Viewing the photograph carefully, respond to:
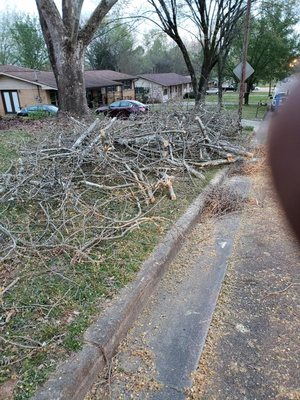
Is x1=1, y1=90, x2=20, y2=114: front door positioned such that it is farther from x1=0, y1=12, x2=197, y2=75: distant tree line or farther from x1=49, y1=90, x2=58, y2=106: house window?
x1=0, y1=12, x2=197, y2=75: distant tree line

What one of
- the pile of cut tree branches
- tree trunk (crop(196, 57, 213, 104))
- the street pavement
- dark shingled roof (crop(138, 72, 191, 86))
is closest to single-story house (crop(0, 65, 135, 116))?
tree trunk (crop(196, 57, 213, 104))

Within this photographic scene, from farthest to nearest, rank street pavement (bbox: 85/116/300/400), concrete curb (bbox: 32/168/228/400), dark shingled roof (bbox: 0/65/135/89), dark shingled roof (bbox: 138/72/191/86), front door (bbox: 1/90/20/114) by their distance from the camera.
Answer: dark shingled roof (bbox: 138/72/191/86) < front door (bbox: 1/90/20/114) < dark shingled roof (bbox: 0/65/135/89) < street pavement (bbox: 85/116/300/400) < concrete curb (bbox: 32/168/228/400)

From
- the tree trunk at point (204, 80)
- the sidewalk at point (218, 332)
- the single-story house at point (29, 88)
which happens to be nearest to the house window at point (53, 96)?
the single-story house at point (29, 88)

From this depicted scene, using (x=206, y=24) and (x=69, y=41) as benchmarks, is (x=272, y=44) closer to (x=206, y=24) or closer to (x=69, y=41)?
(x=206, y=24)

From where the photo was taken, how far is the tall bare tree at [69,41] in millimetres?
10961

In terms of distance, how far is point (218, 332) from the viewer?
287 centimetres

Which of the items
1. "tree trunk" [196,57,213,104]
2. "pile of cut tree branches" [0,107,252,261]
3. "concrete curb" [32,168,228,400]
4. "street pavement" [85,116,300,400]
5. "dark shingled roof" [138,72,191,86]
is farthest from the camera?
"dark shingled roof" [138,72,191,86]

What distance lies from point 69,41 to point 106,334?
10857 mm

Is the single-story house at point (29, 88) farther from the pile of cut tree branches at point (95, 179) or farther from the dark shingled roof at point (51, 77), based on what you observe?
the pile of cut tree branches at point (95, 179)

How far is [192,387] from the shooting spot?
2350 mm

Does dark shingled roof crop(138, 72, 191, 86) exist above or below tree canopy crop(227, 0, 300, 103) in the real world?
below

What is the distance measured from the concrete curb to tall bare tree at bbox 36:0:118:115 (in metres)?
9.24

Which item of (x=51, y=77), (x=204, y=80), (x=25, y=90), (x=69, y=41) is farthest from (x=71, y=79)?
(x=51, y=77)

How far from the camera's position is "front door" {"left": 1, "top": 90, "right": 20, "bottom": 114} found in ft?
101
